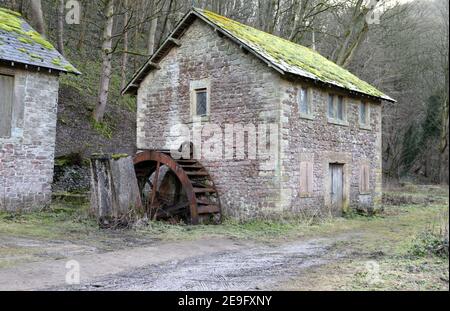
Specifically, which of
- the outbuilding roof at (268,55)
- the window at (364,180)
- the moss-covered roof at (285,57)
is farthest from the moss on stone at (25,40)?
the window at (364,180)

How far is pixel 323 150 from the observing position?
15023mm

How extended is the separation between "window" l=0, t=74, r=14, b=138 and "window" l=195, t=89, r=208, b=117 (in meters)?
5.48

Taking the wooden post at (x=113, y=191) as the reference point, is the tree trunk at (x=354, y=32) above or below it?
above

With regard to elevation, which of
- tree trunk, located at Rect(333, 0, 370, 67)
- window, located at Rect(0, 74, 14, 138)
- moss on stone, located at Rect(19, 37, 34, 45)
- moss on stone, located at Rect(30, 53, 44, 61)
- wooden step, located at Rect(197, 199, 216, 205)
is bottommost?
wooden step, located at Rect(197, 199, 216, 205)

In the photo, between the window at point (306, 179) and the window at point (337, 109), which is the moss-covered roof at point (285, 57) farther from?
the window at point (306, 179)

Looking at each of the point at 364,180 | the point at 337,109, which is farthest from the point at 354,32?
the point at 364,180

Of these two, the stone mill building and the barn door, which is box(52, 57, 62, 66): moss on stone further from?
the barn door

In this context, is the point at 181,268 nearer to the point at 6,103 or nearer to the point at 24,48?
the point at 6,103

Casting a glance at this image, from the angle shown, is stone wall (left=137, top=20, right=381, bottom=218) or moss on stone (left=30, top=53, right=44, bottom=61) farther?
moss on stone (left=30, top=53, right=44, bottom=61)

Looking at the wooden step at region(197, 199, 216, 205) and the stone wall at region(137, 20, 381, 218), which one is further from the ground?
the stone wall at region(137, 20, 381, 218)

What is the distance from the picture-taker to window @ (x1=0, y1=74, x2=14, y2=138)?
45.4 feet

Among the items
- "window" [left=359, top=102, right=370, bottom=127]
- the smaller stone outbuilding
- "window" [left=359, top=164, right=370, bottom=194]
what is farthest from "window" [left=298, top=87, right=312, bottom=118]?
the smaller stone outbuilding

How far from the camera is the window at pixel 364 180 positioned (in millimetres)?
17094

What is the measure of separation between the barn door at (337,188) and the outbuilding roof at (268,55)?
2.65m
